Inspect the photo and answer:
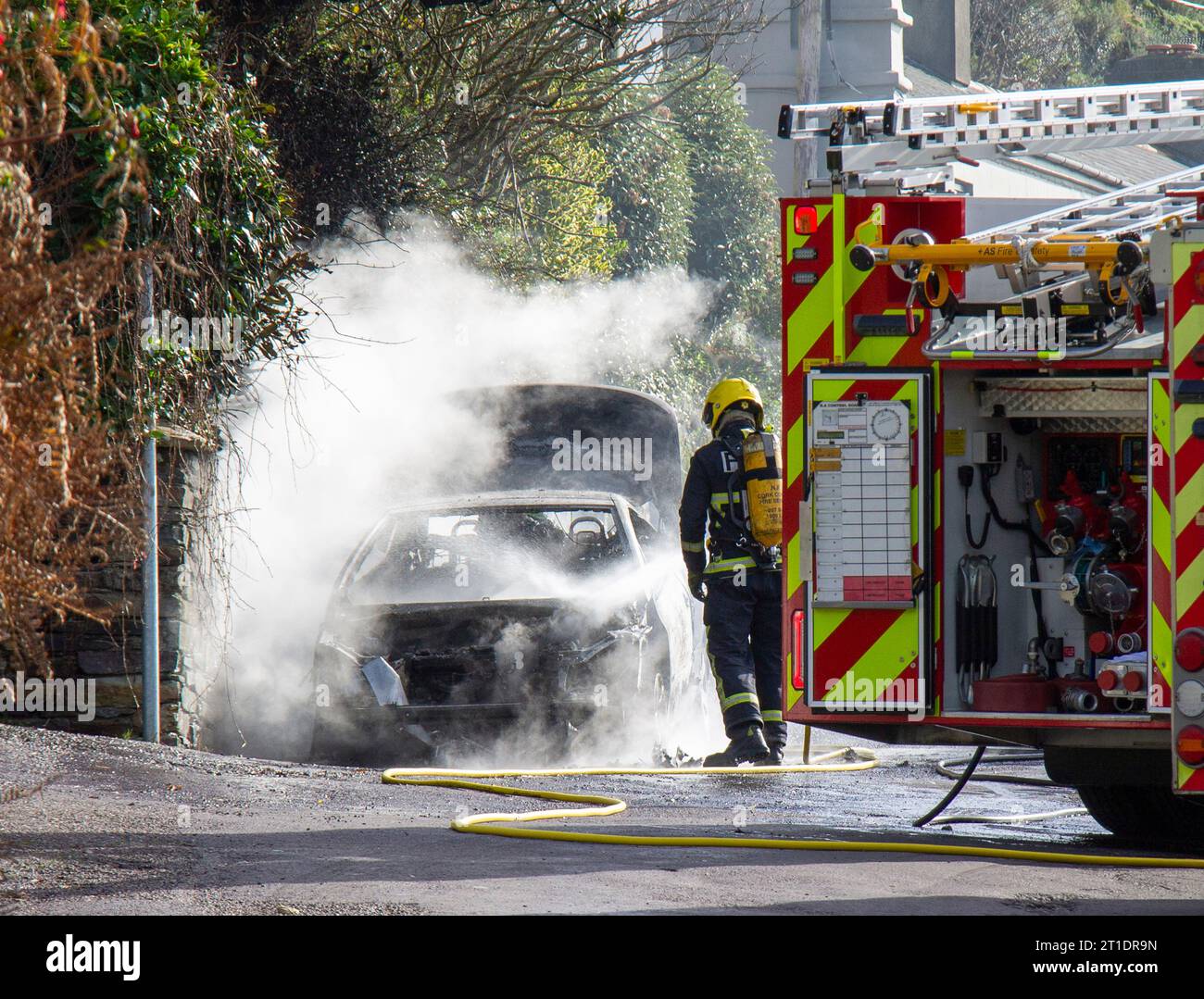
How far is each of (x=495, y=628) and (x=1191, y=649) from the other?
3.94 meters

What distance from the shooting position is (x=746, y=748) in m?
8.77

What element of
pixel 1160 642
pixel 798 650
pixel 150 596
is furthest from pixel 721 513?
pixel 1160 642

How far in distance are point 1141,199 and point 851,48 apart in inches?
1199

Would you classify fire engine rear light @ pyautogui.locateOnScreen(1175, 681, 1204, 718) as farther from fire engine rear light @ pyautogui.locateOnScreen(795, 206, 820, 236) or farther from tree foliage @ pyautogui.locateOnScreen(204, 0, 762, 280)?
tree foliage @ pyautogui.locateOnScreen(204, 0, 762, 280)

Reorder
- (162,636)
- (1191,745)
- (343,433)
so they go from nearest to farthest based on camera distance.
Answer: (1191,745), (162,636), (343,433)

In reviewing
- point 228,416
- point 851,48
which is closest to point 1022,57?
point 851,48

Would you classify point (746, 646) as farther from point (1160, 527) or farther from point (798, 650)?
point (1160, 527)

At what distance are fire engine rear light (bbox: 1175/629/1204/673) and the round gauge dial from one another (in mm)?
1466

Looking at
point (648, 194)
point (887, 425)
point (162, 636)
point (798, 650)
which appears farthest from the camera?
point (648, 194)

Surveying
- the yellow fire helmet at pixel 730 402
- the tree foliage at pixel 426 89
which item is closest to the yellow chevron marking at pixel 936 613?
the yellow fire helmet at pixel 730 402

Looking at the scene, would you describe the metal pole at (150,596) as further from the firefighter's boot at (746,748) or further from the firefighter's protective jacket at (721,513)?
the firefighter's boot at (746,748)

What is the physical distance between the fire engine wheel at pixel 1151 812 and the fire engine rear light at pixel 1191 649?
1.62m

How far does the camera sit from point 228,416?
10477mm

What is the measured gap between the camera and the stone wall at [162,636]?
28.6 feet
